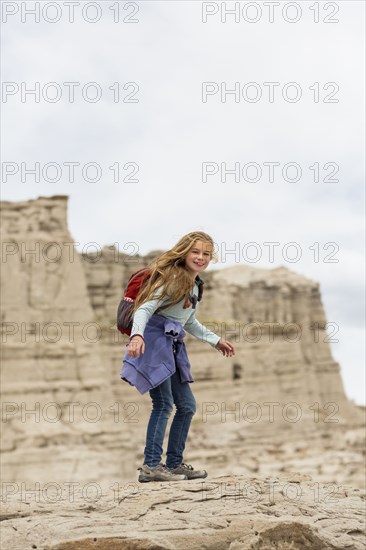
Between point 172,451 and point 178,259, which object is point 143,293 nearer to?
point 178,259

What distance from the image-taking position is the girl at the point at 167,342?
8.73 meters

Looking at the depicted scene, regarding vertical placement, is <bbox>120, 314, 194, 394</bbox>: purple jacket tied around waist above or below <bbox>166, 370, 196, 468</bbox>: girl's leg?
above

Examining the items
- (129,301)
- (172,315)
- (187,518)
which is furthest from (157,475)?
(129,301)

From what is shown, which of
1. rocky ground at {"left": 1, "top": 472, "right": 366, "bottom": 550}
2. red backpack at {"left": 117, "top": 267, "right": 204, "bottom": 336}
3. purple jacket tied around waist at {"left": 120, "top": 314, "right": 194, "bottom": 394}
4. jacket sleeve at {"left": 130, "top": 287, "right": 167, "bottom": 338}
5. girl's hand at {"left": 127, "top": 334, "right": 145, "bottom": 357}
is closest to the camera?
rocky ground at {"left": 1, "top": 472, "right": 366, "bottom": 550}

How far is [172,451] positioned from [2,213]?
91.1 feet

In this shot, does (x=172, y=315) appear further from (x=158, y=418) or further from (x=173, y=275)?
(x=158, y=418)

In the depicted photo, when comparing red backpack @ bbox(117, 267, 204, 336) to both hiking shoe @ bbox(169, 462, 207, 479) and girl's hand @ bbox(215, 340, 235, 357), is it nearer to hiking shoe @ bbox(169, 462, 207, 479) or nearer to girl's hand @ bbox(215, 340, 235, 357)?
girl's hand @ bbox(215, 340, 235, 357)

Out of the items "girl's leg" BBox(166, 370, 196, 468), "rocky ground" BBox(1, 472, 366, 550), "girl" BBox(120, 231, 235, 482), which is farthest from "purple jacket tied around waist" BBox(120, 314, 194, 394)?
"rocky ground" BBox(1, 472, 366, 550)

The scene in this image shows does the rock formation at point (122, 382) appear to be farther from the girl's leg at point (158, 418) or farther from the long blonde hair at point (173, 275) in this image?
the long blonde hair at point (173, 275)

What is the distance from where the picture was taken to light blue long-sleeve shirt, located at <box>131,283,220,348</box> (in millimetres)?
8516

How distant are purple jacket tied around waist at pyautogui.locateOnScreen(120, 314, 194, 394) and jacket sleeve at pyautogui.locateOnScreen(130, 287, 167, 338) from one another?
226 mm

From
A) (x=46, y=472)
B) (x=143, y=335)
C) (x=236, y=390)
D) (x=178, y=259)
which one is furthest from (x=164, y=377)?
(x=236, y=390)

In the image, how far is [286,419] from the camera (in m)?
52.1

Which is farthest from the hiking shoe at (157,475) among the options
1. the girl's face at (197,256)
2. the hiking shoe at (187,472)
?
the girl's face at (197,256)
